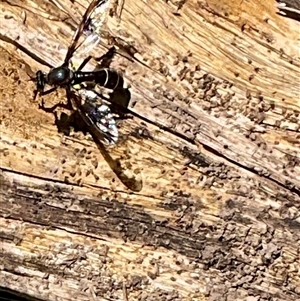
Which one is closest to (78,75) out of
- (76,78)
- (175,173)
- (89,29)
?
(76,78)

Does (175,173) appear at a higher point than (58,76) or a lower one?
lower

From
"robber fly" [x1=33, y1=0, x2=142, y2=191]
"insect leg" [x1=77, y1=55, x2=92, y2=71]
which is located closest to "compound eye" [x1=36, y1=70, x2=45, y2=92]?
"robber fly" [x1=33, y1=0, x2=142, y2=191]

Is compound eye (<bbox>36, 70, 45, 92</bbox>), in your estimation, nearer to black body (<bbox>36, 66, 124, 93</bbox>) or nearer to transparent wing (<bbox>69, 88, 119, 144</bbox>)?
black body (<bbox>36, 66, 124, 93</bbox>)

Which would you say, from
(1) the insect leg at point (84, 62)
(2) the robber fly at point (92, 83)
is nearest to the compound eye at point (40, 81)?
(2) the robber fly at point (92, 83)

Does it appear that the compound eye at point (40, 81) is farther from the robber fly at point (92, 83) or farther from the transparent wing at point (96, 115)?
the transparent wing at point (96, 115)

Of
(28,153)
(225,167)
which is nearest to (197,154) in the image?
(225,167)

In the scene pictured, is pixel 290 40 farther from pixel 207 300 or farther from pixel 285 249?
pixel 207 300

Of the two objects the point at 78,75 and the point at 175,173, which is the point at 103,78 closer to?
the point at 78,75
